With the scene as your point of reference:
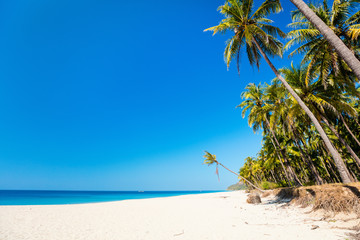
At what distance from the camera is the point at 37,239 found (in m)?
6.14

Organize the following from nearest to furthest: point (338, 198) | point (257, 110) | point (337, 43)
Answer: point (337, 43)
point (338, 198)
point (257, 110)

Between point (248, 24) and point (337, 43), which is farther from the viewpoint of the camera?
point (248, 24)

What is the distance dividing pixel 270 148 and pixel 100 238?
2479 centimetres

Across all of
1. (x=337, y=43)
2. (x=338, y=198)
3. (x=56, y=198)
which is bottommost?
(x=338, y=198)

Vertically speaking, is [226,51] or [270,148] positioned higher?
[226,51]

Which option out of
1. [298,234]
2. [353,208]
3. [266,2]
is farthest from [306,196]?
[266,2]

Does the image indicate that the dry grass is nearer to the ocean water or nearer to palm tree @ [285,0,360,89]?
palm tree @ [285,0,360,89]

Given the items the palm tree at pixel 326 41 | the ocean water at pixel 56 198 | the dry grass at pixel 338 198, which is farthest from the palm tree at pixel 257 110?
the ocean water at pixel 56 198

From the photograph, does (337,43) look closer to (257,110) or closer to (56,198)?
(257,110)

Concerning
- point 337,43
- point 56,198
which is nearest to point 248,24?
point 337,43

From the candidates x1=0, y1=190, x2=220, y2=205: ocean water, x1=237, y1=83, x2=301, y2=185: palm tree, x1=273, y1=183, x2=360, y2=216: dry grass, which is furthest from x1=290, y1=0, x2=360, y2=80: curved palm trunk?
x1=0, y1=190, x2=220, y2=205: ocean water

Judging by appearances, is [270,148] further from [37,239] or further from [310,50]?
[37,239]

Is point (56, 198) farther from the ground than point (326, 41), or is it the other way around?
point (326, 41)

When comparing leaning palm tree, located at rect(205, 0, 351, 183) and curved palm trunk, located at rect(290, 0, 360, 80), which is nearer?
curved palm trunk, located at rect(290, 0, 360, 80)
